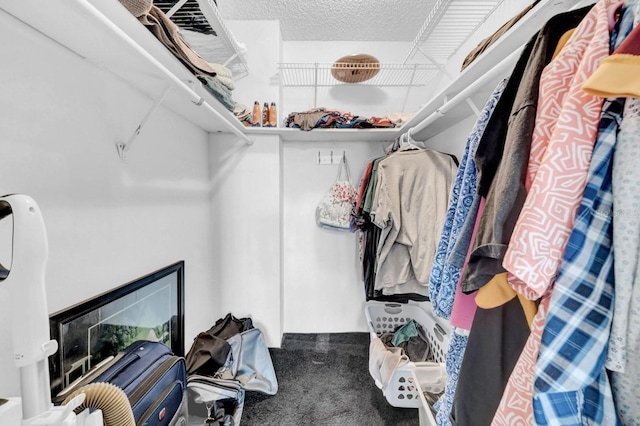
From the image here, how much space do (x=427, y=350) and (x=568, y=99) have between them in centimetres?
173

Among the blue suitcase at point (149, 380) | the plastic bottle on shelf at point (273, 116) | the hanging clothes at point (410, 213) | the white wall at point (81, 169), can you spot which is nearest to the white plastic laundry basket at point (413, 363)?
the hanging clothes at point (410, 213)

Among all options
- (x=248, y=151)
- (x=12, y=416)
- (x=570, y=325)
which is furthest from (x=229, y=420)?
(x=248, y=151)

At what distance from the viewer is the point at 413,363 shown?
4.47ft

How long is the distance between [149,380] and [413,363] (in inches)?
48.0

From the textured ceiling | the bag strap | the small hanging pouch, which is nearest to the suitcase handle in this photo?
the small hanging pouch

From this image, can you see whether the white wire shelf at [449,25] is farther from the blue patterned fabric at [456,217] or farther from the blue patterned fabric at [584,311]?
the blue patterned fabric at [584,311]

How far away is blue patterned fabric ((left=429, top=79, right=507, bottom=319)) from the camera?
635 mm

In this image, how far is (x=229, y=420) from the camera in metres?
1.20

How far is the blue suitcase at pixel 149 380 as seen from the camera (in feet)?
2.71

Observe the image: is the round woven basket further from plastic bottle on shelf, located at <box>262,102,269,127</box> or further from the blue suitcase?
the blue suitcase

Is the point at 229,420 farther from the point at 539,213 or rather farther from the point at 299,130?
the point at 299,130

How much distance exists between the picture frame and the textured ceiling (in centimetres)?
→ 175

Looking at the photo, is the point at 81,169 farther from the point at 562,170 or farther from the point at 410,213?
the point at 410,213

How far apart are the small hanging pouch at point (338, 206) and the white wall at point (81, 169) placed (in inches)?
41.5
